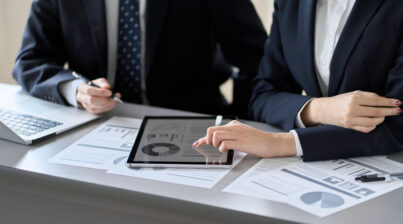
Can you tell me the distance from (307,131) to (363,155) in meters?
0.15

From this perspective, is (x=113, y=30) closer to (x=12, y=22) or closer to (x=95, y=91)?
(x=95, y=91)

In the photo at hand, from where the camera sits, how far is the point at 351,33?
1256 mm

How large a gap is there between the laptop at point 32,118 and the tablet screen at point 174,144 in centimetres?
24

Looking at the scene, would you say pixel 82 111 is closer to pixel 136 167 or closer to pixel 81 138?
pixel 81 138

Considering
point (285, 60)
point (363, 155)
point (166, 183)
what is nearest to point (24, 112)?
point (166, 183)

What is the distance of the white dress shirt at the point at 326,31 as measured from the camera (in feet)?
4.34

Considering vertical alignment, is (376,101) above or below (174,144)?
above

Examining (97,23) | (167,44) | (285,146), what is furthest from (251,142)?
(97,23)

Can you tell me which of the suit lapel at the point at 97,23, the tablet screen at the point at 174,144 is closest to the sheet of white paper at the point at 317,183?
the tablet screen at the point at 174,144

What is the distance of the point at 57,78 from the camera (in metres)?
1.64

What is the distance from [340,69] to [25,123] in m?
0.91

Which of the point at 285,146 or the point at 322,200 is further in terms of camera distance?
the point at 285,146

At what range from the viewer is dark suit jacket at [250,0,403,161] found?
117 centimetres

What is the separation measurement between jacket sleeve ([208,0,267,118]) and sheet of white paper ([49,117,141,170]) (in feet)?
2.00
